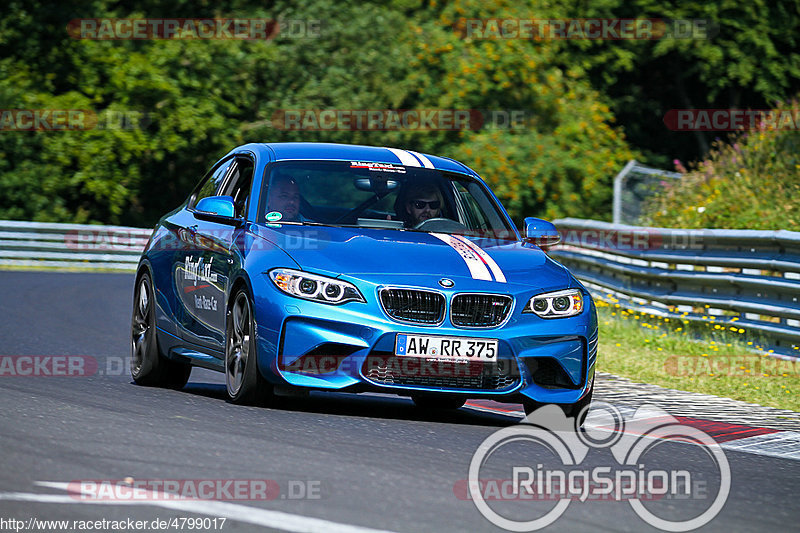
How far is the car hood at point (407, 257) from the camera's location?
27.0 feet

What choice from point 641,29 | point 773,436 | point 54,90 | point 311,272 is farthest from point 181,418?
point 641,29

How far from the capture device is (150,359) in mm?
10109

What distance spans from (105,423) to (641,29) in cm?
3738

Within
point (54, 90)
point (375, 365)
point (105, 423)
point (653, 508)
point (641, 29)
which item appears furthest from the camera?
point (641, 29)

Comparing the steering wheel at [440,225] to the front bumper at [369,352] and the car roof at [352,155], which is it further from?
the front bumper at [369,352]

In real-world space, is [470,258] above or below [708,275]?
above

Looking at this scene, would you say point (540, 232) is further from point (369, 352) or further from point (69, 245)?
point (69, 245)

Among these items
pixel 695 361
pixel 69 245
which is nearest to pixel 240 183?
pixel 695 361

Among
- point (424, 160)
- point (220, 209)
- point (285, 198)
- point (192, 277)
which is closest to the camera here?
point (220, 209)

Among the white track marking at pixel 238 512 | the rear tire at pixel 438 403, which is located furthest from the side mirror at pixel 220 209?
the white track marking at pixel 238 512

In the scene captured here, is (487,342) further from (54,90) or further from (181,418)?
(54,90)

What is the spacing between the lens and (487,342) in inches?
321

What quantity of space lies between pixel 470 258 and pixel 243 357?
57.3 inches

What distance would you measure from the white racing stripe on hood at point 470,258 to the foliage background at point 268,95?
2623cm
